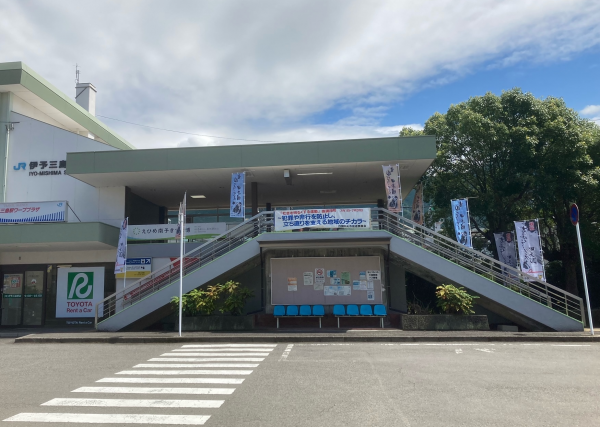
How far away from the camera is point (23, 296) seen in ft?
66.8

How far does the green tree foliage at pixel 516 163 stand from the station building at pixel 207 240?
106 inches

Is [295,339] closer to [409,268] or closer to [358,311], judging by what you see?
[358,311]

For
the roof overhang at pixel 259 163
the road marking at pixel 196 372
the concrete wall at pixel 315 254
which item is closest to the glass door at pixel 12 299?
the roof overhang at pixel 259 163

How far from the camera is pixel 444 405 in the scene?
6602 millimetres

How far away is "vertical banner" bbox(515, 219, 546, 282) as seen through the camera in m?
16.1

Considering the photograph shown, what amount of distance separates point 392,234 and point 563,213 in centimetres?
1094

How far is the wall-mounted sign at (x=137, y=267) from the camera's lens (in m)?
19.6

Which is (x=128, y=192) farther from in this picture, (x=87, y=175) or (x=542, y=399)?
(x=542, y=399)

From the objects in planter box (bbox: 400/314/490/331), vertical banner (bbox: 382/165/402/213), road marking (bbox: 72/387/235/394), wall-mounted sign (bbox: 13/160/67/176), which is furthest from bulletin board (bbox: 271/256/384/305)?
wall-mounted sign (bbox: 13/160/67/176)

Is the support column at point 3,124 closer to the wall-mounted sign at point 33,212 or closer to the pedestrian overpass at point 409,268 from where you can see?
the wall-mounted sign at point 33,212

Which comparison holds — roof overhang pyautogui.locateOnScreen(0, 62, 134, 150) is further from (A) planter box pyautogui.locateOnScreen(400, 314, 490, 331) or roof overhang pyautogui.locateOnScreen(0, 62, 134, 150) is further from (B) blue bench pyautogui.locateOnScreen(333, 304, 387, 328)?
(A) planter box pyautogui.locateOnScreen(400, 314, 490, 331)

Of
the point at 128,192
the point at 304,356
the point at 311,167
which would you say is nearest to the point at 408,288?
the point at 311,167

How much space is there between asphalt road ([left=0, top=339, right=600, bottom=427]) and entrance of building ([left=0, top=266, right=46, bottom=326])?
29.7 ft

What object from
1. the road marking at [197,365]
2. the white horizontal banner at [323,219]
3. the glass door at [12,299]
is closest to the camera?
the road marking at [197,365]
